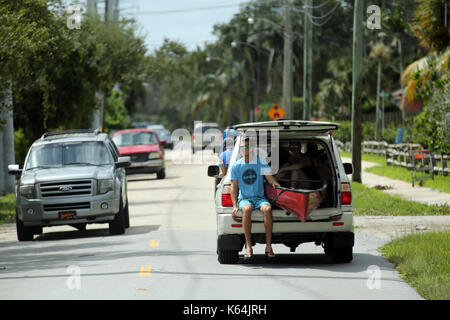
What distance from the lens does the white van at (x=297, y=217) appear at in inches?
483

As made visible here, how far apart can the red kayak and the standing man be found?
0.12 meters

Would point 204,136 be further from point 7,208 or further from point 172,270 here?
point 172,270

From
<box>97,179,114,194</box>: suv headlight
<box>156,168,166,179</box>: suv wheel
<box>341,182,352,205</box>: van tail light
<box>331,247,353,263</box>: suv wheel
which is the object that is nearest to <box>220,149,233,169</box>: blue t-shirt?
<box>97,179,114,194</box>: suv headlight

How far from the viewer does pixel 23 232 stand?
17.6 meters

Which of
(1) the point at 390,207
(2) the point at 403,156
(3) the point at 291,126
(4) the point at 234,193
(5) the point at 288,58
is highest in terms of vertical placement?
(5) the point at 288,58

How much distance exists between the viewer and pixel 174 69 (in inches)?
2603

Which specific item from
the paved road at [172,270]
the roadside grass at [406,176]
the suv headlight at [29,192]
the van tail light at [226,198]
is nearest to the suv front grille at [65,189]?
the suv headlight at [29,192]

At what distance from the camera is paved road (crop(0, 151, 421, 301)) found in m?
10.2

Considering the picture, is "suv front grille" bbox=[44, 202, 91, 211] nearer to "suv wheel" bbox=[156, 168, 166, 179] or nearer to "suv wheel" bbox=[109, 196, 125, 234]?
"suv wheel" bbox=[109, 196, 125, 234]

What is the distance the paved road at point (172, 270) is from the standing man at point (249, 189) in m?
0.49

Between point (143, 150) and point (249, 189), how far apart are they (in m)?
23.8

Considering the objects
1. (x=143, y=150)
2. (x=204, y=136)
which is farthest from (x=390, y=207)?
(x=204, y=136)

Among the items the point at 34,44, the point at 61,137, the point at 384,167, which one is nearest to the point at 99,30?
the point at 384,167
